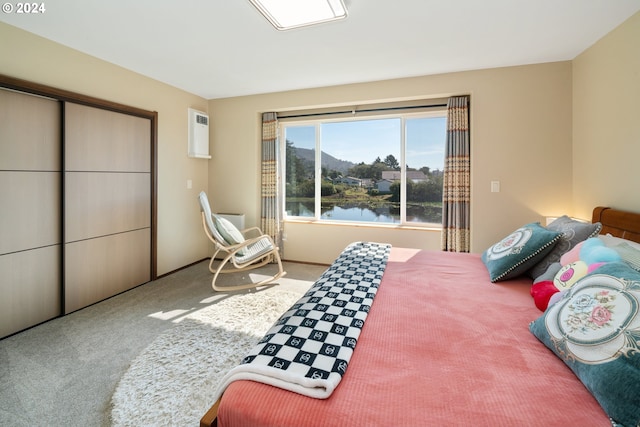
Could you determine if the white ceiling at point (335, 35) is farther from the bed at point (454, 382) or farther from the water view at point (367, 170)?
the bed at point (454, 382)

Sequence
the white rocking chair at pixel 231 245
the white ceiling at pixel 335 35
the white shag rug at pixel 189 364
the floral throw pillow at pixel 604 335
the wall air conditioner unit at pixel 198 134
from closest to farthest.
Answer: the floral throw pillow at pixel 604 335 → the white shag rug at pixel 189 364 → the white ceiling at pixel 335 35 → the white rocking chair at pixel 231 245 → the wall air conditioner unit at pixel 198 134

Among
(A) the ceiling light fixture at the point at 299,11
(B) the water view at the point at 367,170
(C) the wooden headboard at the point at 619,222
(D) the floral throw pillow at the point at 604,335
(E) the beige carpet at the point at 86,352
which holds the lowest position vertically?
(E) the beige carpet at the point at 86,352

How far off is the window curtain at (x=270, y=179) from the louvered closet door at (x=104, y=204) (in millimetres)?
1558

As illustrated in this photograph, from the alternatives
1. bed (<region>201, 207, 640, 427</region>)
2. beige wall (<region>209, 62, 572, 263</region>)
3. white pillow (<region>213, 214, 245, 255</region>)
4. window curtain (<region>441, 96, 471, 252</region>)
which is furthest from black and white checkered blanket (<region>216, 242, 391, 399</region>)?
beige wall (<region>209, 62, 572, 263</region>)

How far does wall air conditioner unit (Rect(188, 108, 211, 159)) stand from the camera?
4320mm

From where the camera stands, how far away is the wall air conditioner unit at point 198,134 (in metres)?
4.32

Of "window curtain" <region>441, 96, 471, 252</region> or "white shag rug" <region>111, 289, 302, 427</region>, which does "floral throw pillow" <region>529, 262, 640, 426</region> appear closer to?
"white shag rug" <region>111, 289, 302, 427</region>

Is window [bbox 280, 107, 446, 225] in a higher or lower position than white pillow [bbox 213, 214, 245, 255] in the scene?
higher

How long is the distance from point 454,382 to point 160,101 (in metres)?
4.37

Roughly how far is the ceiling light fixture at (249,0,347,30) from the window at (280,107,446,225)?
2043 millimetres

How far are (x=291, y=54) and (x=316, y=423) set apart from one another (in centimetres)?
315

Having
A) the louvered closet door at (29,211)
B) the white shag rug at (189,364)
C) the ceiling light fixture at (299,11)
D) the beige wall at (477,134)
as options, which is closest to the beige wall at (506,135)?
the beige wall at (477,134)

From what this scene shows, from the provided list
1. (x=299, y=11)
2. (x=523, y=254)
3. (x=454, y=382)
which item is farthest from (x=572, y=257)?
(x=299, y=11)

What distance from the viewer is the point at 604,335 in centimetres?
94
